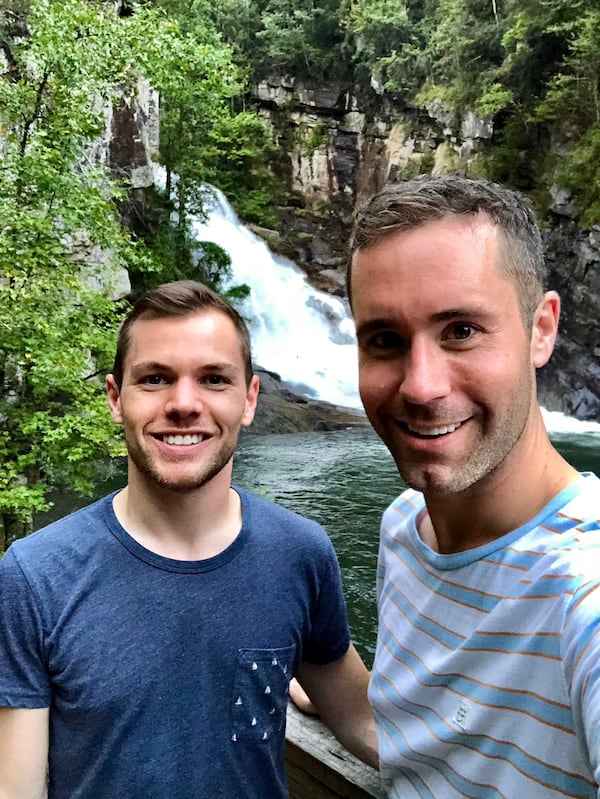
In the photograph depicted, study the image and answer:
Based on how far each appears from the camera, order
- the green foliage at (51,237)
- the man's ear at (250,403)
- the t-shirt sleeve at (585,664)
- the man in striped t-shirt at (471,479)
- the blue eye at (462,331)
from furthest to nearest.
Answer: the green foliage at (51,237) → the man's ear at (250,403) → the blue eye at (462,331) → the man in striped t-shirt at (471,479) → the t-shirt sleeve at (585,664)

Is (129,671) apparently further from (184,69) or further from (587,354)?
(587,354)

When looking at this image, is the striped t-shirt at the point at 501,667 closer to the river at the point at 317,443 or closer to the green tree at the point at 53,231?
the green tree at the point at 53,231

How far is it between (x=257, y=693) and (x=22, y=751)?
1.46 feet

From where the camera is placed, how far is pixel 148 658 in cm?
125

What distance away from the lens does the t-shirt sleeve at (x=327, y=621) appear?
1442mm

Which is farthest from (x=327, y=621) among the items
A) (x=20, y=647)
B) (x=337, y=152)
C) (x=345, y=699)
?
(x=337, y=152)

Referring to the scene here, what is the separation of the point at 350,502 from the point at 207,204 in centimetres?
1370

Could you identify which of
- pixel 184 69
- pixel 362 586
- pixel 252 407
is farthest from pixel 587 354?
pixel 252 407

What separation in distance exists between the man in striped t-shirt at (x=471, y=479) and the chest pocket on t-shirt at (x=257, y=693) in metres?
0.28

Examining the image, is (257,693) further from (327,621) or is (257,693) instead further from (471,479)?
(471,479)

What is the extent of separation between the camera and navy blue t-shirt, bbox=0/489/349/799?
121cm

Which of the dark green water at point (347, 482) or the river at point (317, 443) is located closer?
the dark green water at point (347, 482)

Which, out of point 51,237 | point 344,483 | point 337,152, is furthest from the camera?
point 337,152

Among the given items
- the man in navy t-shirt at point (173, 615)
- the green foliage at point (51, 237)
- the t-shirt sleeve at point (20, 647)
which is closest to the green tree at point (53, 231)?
the green foliage at point (51, 237)
